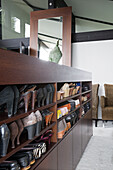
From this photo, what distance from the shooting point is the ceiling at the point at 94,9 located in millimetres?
4589

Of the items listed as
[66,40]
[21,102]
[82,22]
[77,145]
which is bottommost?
[77,145]

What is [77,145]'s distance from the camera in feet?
7.57

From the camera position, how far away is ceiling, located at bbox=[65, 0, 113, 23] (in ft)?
15.1

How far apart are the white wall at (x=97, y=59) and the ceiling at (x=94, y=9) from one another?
71 centimetres

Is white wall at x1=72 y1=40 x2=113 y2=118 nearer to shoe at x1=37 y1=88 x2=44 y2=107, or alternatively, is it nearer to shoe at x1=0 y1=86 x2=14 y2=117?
shoe at x1=37 y1=88 x2=44 y2=107

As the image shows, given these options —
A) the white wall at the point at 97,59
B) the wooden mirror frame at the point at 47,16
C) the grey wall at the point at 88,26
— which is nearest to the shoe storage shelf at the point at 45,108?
the wooden mirror frame at the point at 47,16

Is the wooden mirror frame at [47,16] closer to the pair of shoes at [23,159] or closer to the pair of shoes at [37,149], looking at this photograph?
the pair of shoes at [37,149]

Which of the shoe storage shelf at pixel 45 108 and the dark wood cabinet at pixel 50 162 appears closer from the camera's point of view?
the shoe storage shelf at pixel 45 108

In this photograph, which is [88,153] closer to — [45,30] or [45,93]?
[45,93]

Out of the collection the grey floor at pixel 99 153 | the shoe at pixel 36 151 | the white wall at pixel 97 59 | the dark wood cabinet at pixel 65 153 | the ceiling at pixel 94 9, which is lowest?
the grey floor at pixel 99 153

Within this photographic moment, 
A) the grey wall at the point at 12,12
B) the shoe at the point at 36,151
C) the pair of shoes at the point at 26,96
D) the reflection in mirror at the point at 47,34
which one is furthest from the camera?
the grey wall at the point at 12,12

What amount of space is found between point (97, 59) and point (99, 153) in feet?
9.50

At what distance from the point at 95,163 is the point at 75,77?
1.21 metres

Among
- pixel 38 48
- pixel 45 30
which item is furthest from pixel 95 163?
pixel 45 30
